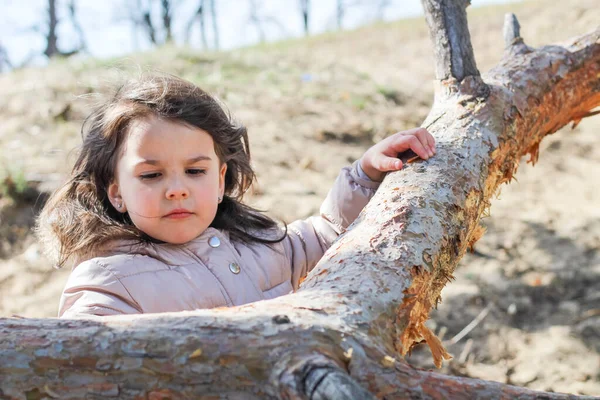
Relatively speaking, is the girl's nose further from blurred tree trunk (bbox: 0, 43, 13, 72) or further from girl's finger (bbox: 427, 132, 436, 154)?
Answer: blurred tree trunk (bbox: 0, 43, 13, 72)

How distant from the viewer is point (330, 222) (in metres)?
2.23

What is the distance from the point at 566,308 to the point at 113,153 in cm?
288

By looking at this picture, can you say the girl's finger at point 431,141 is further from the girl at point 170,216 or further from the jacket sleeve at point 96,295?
the jacket sleeve at point 96,295

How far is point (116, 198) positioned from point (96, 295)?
1.45ft

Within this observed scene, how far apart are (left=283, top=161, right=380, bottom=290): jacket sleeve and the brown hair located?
8 centimetres

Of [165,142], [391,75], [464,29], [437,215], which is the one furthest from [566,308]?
[391,75]

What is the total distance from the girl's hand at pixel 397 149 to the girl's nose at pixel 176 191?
0.60 meters

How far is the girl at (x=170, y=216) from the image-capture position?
1780 millimetres

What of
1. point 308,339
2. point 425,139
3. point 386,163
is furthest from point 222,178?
point 308,339

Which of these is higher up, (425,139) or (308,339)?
(425,139)

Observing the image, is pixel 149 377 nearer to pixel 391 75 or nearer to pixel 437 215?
pixel 437 215

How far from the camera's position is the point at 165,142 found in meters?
1.87

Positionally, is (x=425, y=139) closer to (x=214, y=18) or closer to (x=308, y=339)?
(x=308, y=339)

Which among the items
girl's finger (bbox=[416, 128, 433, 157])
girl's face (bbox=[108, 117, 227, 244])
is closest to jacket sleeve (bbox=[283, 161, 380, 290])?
girl's finger (bbox=[416, 128, 433, 157])
